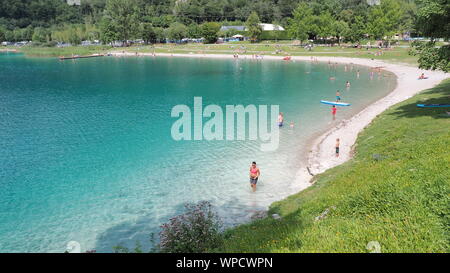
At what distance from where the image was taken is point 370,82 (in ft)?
221

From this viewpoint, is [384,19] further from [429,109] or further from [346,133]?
[346,133]

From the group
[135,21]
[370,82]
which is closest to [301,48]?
[370,82]

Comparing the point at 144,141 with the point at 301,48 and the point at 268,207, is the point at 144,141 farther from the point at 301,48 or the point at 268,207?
the point at 301,48

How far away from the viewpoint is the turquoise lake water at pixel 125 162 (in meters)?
20.3

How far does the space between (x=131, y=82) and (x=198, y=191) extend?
6404cm

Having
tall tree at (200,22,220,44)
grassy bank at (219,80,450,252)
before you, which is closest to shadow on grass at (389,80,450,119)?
grassy bank at (219,80,450,252)

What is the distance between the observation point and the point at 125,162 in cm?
3003

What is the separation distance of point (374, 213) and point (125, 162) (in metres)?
23.0

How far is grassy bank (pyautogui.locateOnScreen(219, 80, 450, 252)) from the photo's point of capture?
31.9 feet

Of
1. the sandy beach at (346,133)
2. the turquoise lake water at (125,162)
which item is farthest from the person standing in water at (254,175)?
the sandy beach at (346,133)

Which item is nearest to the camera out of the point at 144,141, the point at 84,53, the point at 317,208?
the point at 317,208

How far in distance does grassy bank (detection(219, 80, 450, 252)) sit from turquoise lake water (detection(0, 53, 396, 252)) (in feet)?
18.3

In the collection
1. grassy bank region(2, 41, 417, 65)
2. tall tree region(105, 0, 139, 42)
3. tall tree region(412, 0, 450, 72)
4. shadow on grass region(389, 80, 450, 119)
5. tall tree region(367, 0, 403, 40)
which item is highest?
tall tree region(105, 0, 139, 42)

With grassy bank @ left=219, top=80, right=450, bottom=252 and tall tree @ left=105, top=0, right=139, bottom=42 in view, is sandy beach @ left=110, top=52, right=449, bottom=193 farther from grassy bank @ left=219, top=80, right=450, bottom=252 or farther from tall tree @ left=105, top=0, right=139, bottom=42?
tall tree @ left=105, top=0, right=139, bottom=42
